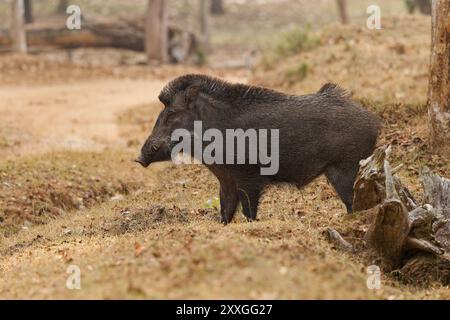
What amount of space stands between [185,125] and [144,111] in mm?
8938

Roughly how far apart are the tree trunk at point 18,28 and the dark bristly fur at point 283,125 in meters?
16.1

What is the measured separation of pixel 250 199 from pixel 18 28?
17483 mm

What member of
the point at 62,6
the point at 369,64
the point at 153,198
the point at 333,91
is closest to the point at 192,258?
the point at 333,91

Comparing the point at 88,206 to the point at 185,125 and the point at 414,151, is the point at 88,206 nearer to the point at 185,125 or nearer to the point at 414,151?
the point at 185,125

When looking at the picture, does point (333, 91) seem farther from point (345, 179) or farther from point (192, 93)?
point (192, 93)

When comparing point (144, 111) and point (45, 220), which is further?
point (144, 111)

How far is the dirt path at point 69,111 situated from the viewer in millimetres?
15953

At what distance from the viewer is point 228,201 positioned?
10008 mm

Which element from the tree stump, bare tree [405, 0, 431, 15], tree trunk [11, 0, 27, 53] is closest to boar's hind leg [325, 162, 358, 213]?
the tree stump

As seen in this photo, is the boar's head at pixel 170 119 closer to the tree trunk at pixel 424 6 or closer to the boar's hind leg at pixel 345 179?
the boar's hind leg at pixel 345 179

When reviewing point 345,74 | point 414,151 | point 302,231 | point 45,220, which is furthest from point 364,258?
point 345,74

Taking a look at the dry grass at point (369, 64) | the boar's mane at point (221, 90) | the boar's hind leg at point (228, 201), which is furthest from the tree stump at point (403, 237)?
the dry grass at point (369, 64)

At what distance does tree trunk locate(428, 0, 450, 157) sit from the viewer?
37.9 feet
